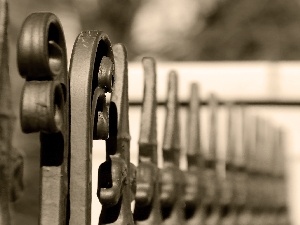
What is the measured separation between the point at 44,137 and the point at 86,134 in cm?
8

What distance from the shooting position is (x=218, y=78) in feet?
14.1

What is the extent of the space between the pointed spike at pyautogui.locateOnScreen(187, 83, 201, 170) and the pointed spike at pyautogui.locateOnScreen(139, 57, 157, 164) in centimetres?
58

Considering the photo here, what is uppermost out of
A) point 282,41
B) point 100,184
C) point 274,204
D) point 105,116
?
point 282,41

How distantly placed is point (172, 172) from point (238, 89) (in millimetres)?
2162

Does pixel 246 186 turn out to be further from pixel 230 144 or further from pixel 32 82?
pixel 32 82

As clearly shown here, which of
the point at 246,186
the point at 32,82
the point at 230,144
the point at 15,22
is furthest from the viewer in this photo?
the point at 15,22

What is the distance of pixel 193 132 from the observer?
262 centimetres

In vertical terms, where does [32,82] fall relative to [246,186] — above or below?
Result: above

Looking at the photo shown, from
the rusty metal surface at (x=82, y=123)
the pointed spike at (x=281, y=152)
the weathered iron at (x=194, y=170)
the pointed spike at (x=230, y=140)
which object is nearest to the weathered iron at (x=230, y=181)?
the pointed spike at (x=230, y=140)

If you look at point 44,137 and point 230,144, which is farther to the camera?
point 230,144

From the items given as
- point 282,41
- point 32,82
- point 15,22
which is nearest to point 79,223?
point 32,82

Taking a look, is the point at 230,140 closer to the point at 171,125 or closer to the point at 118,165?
the point at 171,125

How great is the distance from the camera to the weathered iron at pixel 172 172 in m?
2.16

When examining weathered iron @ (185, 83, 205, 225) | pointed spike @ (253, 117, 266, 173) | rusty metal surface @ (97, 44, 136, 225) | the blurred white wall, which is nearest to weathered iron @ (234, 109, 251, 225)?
pointed spike @ (253, 117, 266, 173)
